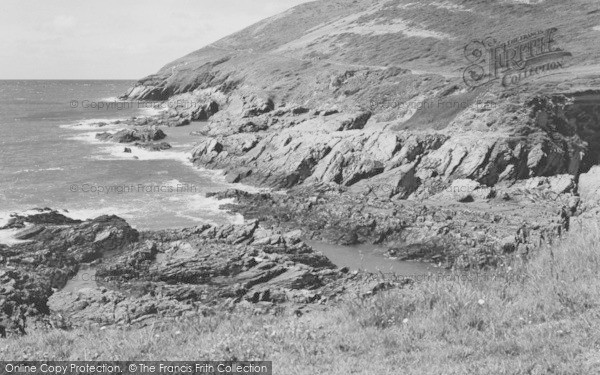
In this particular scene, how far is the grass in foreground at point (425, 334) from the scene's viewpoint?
6645mm

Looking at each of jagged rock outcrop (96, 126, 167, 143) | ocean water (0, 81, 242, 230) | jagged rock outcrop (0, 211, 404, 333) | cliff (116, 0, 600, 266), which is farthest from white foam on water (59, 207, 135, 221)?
jagged rock outcrop (96, 126, 167, 143)

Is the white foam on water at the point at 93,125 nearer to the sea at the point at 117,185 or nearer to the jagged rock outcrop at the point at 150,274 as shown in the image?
the sea at the point at 117,185

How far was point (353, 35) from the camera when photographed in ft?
353

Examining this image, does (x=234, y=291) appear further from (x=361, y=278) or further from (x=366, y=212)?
(x=366, y=212)

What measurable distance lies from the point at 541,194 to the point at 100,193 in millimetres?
34302

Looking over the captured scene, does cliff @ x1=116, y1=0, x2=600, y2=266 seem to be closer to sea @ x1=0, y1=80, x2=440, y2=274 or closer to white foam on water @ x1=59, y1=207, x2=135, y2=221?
sea @ x1=0, y1=80, x2=440, y2=274

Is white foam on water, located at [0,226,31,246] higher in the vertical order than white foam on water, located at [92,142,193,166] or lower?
lower

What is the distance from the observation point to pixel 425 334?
7621 millimetres

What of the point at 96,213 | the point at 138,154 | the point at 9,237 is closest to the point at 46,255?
the point at 9,237

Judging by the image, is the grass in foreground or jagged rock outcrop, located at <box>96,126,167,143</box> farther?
jagged rock outcrop, located at <box>96,126,167,143</box>

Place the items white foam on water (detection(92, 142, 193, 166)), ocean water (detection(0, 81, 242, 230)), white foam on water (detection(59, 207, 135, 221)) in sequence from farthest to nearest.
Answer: white foam on water (detection(92, 142, 193, 166)), ocean water (detection(0, 81, 242, 230)), white foam on water (detection(59, 207, 135, 221))

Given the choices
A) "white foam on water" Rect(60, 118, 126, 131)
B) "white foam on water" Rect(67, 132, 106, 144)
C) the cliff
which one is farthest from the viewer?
"white foam on water" Rect(60, 118, 126, 131)

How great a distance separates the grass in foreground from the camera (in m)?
6.64

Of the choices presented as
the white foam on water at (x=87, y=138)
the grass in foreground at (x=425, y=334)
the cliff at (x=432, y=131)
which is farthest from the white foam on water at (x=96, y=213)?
the white foam on water at (x=87, y=138)
